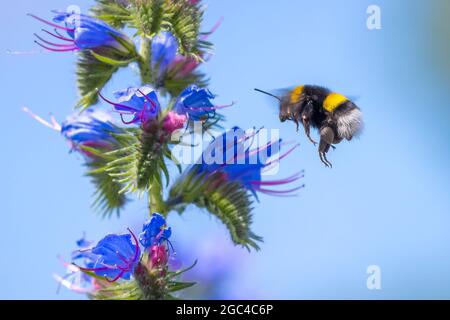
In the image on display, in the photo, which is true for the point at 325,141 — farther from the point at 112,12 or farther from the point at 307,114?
the point at 112,12

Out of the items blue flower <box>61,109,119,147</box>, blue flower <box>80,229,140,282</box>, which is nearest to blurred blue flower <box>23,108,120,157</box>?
blue flower <box>61,109,119,147</box>

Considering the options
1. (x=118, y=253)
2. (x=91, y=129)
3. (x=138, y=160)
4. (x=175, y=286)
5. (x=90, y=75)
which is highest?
(x=90, y=75)

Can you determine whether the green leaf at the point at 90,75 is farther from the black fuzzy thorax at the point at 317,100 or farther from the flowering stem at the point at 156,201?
the black fuzzy thorax at the point at 317,100

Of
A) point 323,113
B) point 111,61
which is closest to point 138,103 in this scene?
point 111,61

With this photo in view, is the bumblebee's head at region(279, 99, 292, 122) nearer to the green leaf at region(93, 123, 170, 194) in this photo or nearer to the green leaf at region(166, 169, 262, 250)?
the green leaf at region(166, 169, 262, 250)

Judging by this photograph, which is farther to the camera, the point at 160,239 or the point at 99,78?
the point at 99,78
